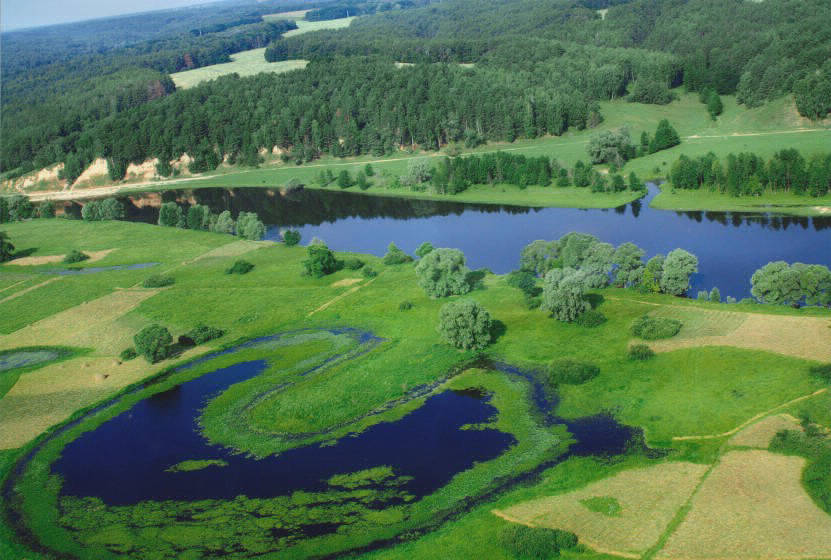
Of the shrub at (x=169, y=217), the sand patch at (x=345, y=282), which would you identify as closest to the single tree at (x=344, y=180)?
the shrub at (x=169, y=217)

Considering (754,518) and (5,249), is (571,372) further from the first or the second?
(5,249)

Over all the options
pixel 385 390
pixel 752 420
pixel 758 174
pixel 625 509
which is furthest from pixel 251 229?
pixel 625 509

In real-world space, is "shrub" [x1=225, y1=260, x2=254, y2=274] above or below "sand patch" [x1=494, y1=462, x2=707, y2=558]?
above

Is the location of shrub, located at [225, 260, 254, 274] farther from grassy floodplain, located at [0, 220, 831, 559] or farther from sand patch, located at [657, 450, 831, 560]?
sand patch, located at [657, 450, 831, 560]

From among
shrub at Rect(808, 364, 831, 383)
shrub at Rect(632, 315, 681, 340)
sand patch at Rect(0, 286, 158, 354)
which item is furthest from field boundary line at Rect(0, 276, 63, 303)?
shrub at Rect(808, 364, 831, 383)

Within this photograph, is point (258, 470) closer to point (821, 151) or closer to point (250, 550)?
point (250, 550)

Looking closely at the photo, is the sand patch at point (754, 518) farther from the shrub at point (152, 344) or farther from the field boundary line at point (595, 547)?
the shrub at point (152, 344)

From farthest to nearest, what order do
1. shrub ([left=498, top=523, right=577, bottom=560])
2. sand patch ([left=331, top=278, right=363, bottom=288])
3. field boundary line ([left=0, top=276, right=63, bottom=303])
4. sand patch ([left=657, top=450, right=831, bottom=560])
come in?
field boundary line ([left=0, top=276, right=63, bottom=303]) → sand patch ([left=331, top=278, right=363, bottom=288]) → shrub ([left=498, top=523, right=577, bottom=560]) → sand patch ([left=657, top=450, right=831, bottom=560])
